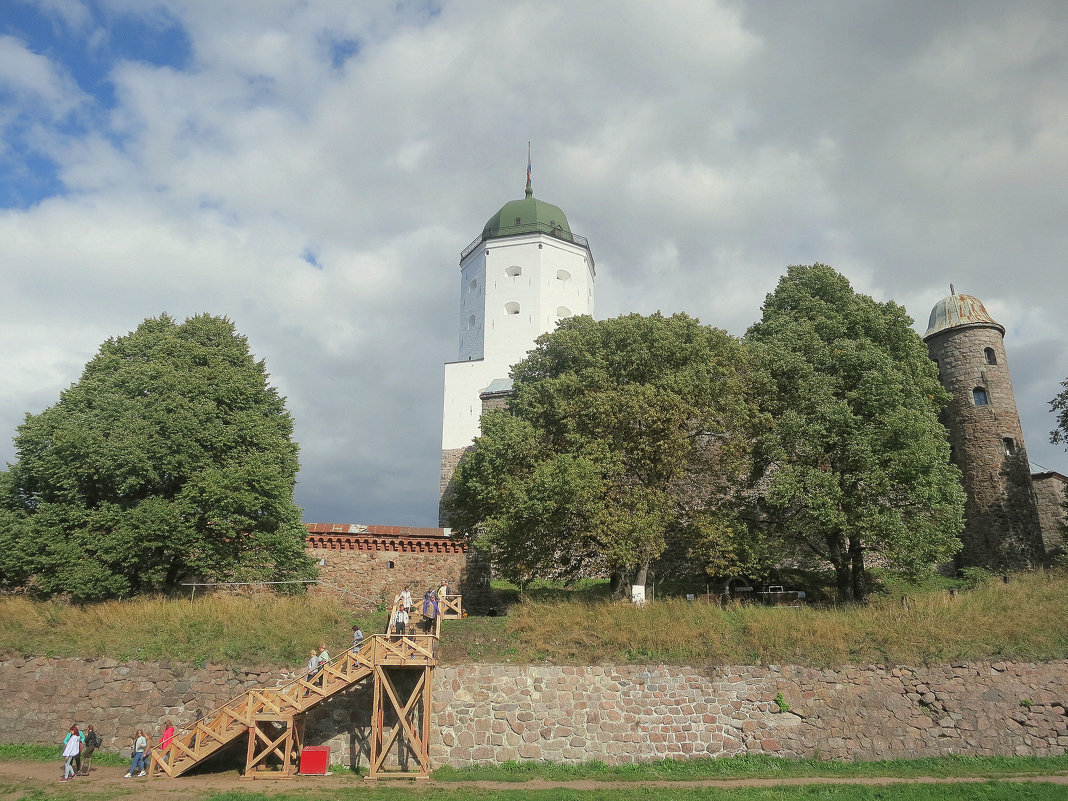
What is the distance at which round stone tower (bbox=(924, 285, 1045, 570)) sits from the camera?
1106 inches

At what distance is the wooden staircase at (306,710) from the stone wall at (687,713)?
0.55 meters

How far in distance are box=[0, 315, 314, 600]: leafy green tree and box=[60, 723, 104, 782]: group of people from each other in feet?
13.6

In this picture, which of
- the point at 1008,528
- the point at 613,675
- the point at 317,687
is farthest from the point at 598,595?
the point at 1008,528

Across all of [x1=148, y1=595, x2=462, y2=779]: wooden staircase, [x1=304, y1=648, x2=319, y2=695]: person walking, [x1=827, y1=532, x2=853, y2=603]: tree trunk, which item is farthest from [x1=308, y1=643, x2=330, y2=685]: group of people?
[x1=827, y1=532, x2=853, y2=603]: tree trunk

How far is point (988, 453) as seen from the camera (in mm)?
29375

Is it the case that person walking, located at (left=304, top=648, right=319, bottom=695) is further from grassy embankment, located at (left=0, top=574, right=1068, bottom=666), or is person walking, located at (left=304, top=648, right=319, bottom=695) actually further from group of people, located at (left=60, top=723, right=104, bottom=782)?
group of people, located at (left=60, top=723, right=104, bottom=782)

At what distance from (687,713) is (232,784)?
9262 millimetres

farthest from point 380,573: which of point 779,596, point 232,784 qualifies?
point 779,596

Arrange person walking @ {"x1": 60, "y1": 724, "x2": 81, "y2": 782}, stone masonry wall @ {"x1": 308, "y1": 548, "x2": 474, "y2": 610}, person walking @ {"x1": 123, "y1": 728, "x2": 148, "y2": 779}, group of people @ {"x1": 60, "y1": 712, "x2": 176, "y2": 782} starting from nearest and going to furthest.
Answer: person walking @ {"x1": 60, "y1": 724, "x2": 81, "y2": 782}, group of people @ {"x1": 60, "y1": 712, "x2": 176, "y2": 782}, person walking @ {"x1": 123, "y1": 728, "x2": 148, "y2": 779}, stone masonry wall @ {"x1": 308, "y1": 548, "x2": 474, "y2": 610}

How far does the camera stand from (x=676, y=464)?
2064 centimetres

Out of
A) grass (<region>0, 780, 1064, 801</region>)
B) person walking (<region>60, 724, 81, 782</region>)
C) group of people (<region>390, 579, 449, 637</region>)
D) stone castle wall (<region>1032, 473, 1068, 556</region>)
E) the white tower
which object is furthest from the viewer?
the white tower

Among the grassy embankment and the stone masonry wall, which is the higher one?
the stone masonry wall

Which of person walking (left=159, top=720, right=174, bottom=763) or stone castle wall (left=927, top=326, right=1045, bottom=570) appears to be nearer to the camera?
person walking (left=159, top=720, right=174, bottom=763)

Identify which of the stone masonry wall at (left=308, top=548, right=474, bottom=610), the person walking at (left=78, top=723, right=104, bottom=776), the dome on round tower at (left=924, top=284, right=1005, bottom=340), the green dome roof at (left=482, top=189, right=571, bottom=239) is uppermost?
the green dome roof at (left=482, top=189, right=571, bottom=239)
